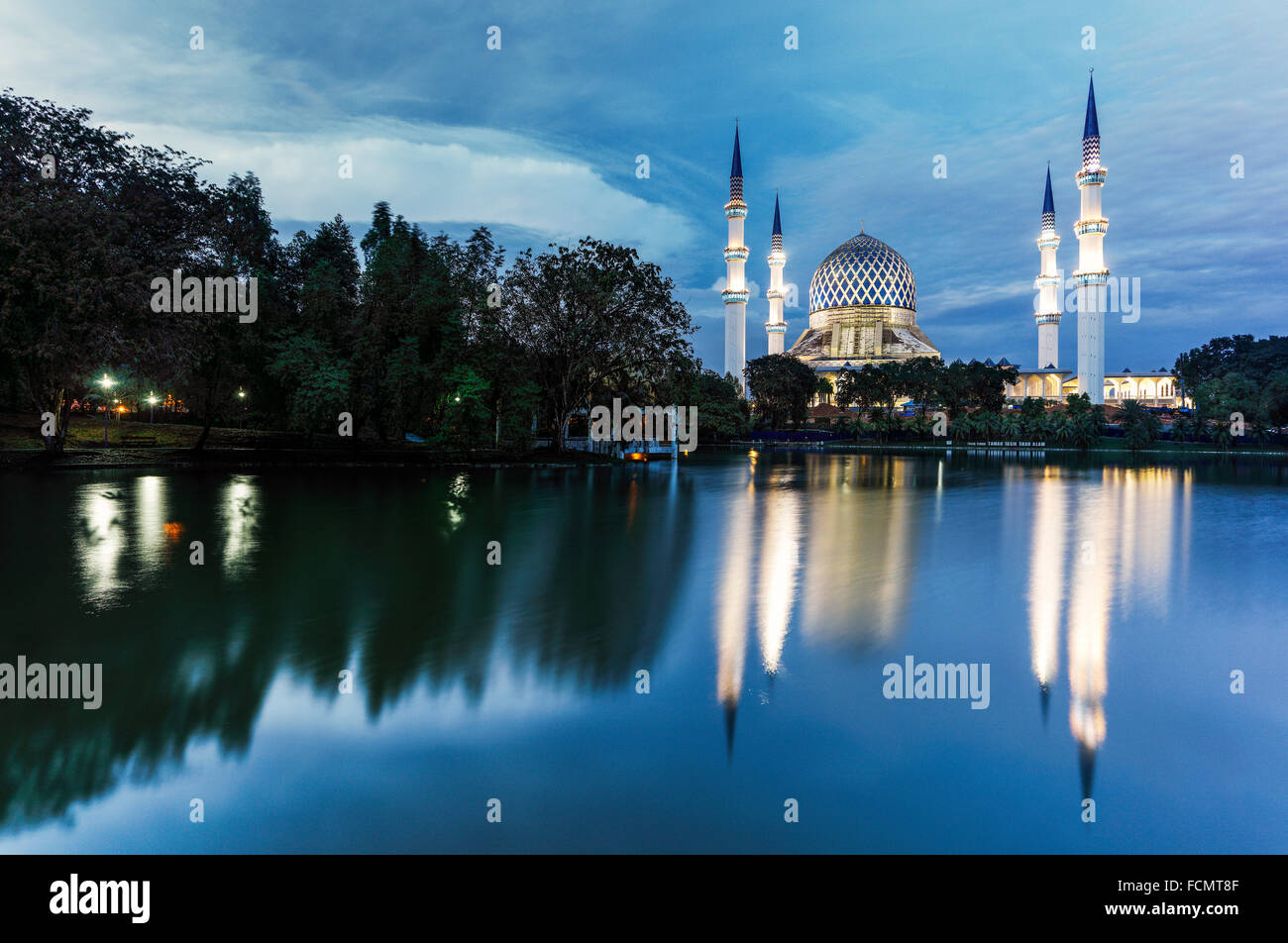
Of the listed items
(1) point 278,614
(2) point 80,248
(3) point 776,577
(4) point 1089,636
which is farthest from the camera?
(2) point 80,248

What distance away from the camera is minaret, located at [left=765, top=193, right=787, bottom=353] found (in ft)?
368

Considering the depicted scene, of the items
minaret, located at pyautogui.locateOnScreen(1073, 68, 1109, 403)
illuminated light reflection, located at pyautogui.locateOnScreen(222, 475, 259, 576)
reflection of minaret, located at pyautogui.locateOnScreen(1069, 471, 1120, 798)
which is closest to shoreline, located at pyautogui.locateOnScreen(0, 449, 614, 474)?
illuminated light reflection, located at pyautogui.locateOnScreen(222, 475, 259, 576)

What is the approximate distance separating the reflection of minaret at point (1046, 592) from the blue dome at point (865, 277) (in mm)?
98400

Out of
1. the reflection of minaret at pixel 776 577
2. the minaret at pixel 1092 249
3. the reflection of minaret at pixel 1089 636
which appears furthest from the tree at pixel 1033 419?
the reflection of minaret at pixel 776 577

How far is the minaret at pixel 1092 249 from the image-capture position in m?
78.9

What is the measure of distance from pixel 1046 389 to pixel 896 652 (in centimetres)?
11188

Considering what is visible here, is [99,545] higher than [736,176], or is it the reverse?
[736,176]

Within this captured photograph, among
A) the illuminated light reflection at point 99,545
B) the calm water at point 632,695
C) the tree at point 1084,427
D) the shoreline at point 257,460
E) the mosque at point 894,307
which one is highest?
the mosque at point 894,307

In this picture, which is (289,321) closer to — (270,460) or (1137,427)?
(270,460)

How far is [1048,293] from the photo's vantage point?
9881cm

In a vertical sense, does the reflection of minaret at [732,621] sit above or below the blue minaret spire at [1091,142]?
below

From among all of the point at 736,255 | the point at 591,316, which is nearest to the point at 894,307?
the point at 736,255

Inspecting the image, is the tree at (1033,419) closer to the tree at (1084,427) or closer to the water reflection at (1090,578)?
the tree at (1084,427)

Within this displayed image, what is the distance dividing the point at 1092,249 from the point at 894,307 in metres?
33.3
